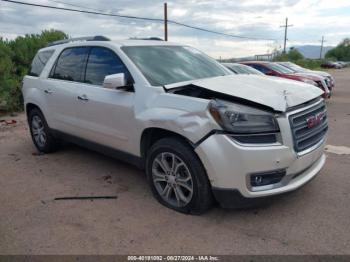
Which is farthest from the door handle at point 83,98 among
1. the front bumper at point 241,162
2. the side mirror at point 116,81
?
the front bumper at point 241,162

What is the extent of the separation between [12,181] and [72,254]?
2327 mm

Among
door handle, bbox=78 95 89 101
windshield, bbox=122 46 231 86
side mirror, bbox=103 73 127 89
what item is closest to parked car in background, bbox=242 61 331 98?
windshield, bbox=122 46 231 86

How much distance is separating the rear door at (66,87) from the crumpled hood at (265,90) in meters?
1.69

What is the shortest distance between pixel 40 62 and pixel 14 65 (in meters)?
6.16

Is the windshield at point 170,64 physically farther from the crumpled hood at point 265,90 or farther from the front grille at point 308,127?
the front grille at point 308,127

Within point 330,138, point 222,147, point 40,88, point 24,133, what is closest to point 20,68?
point 24,133

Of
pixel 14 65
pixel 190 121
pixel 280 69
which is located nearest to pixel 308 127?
pixel 190 121

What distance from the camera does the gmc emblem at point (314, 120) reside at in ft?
11.5

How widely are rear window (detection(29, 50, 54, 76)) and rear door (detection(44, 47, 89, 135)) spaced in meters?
0.40

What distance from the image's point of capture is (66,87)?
200 inches

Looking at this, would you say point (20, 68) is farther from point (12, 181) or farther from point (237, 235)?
point (237, 235)

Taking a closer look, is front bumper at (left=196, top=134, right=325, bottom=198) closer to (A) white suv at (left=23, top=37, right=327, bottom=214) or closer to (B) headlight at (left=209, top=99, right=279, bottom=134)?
(A) white suv at (left=23, top=37, right=327, bottom=214)

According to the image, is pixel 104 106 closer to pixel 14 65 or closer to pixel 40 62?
pixel 40 62

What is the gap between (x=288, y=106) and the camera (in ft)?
10.9
